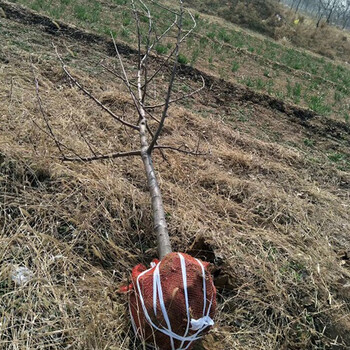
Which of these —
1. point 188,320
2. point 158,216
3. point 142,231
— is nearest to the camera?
point 188,320

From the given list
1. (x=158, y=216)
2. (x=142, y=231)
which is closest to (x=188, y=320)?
(x=158, y=216)

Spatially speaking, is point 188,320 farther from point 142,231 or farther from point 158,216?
point 142,231

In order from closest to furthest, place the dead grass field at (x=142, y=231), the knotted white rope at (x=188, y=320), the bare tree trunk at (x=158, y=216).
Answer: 1. the knotted white rope at (x=188, y=320)
2. the dead grass field at (x=142, y=231)
3. the bare tree trunk at (x=158, y=216)

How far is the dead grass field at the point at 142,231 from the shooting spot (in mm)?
1736

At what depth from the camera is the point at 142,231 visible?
2.29 metres

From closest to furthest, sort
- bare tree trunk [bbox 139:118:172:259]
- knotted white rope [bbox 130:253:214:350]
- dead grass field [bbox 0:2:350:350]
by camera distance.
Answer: knotted white rope [bbox 130:253:214:350]
dead grass field [bbox 0:2:350:350]
bare tree trunk [bbox 139:118:172:259]

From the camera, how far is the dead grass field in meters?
1.74

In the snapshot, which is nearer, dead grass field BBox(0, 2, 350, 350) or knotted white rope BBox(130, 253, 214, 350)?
knotted white rope BBox(130, 253, 214, 350)

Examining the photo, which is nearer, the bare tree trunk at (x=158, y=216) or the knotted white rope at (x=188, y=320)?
the knotted white rope at (x=188, y=320)

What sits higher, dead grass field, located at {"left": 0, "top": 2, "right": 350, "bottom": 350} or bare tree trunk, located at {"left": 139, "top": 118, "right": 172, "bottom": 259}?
bare tree trunk, located at {"left": 139, "top": 118, "right": 172, "bottom": 259}

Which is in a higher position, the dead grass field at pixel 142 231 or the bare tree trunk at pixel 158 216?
the bare tree trunk at pixel 158 216

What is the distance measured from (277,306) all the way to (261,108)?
4116mm

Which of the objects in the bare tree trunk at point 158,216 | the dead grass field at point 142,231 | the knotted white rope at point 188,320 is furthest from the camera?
the bare tree trunk at point 158,216

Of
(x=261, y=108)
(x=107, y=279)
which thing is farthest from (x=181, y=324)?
(x=261, y=108)
